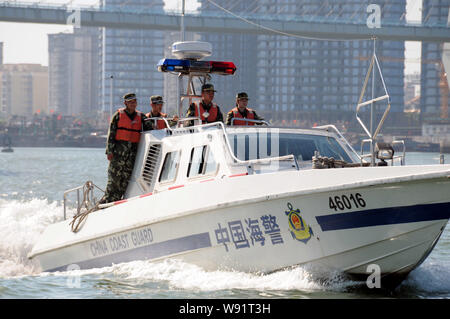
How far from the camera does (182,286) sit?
9.46 m

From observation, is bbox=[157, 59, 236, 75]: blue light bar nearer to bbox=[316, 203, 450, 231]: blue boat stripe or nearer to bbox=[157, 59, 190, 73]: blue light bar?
bbox=[157, 59, 190, 73]: blue light bar

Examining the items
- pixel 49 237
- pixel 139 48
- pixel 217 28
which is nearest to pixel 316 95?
pixel 139 48

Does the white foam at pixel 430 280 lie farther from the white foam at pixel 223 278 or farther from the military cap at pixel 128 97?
the military cap at pixel 128 97

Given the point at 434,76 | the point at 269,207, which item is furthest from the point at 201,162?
the point at 434,76

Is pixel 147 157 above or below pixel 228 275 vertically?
above

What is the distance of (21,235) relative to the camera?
1435 centimetres

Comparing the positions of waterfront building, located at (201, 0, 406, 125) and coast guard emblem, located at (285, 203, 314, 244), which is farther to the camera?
waterfront building, located at (201, 0, 406, 125)

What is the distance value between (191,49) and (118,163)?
6.55 ft

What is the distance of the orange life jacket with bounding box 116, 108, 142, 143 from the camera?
10930mm

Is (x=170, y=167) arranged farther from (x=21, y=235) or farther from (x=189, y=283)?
(x=21, y=235)

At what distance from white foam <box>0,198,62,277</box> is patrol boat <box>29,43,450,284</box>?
1.50 metres

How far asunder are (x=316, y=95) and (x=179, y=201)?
135313mm

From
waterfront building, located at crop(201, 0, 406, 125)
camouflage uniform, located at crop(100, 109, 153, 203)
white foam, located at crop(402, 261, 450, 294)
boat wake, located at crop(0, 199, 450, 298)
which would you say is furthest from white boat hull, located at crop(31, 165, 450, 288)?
waterfront building, located at crop(201, 0, 406, 125)
